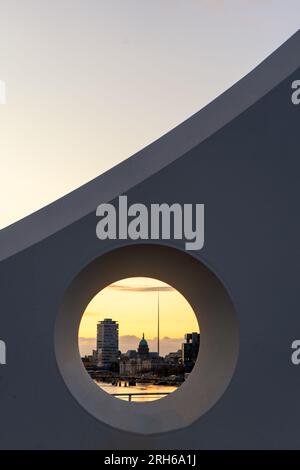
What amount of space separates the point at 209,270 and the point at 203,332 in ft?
5.31

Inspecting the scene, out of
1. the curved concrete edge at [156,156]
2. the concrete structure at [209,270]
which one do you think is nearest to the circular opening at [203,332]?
the concrete structure at [209,270]

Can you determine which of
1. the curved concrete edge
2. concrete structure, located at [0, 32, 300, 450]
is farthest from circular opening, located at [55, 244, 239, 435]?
the curved concrete edge

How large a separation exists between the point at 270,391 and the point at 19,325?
7.38 feet

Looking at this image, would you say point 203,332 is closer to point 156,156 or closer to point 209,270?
point 209,270

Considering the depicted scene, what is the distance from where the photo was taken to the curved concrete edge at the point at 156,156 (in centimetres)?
547

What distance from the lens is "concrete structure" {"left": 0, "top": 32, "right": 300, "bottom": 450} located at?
5.29 m

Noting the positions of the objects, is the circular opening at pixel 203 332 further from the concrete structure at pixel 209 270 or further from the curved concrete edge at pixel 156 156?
the curved concrete edge at pixel 156 156

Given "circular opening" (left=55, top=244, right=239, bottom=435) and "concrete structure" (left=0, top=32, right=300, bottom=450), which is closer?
"concrete structure" (left=0, top=32, right=300, bottom=450)

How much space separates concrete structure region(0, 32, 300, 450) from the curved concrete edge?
0.04ft

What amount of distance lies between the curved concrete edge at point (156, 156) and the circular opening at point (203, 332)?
0.53 m

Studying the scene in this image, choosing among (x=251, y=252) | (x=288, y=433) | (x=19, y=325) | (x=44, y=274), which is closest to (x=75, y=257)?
(x=44, y=274)

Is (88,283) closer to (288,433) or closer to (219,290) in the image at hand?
(219,290)

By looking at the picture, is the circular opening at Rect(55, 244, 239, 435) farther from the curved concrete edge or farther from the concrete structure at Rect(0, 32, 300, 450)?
the curved concrete edge

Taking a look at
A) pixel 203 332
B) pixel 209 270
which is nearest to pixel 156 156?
pixel 209 270
